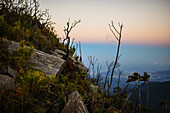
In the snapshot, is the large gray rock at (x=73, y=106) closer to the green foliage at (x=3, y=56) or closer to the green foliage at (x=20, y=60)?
the green foliage at (x=20, y=60)

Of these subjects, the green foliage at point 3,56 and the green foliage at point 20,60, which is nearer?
the green foliage at point 3,56

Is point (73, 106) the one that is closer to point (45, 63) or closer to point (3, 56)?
point (45, 63)

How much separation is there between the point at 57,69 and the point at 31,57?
96 centimetres

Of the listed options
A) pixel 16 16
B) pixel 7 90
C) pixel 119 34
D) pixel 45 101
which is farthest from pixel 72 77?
pixel 16 16

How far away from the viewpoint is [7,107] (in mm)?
1907

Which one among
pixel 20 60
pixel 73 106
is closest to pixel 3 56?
pixel 20 60

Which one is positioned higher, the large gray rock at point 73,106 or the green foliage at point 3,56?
the green foliage at point 3,56

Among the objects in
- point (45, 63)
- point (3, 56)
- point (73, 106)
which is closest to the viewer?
point (73, 106)

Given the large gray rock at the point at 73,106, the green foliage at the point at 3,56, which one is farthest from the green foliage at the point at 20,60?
the large gray rock at the point at 73,106

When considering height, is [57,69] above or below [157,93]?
→ above

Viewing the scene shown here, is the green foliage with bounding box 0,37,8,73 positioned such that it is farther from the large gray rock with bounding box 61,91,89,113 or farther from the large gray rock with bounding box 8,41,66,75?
the large gray rock with bounding box 61,91,89,113

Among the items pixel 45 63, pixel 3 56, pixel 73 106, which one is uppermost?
pixel 3 56

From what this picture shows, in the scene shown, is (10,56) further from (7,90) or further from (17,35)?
(17,35)

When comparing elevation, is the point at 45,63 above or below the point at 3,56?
below
